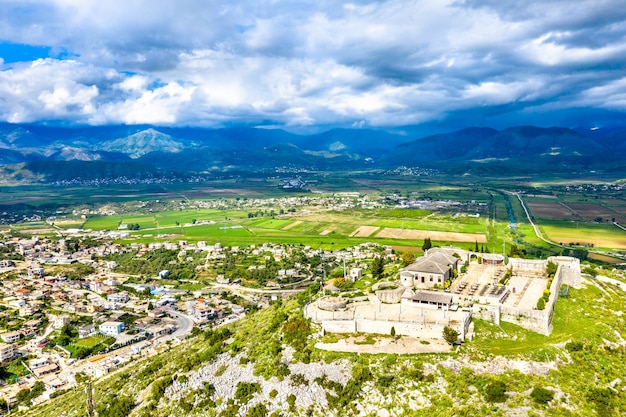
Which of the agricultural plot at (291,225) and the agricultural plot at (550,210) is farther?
the agricultural plot at (291,225)

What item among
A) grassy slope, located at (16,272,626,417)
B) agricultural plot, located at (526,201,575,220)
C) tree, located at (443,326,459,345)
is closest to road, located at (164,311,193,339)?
grassy slope, located at (16,272,626,417)

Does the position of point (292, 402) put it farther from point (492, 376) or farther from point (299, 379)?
point (492, 376)

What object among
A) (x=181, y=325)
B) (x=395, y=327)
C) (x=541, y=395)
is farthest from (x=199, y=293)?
(x=541, y=395)

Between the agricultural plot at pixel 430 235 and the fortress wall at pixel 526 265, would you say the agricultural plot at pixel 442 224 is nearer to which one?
the agricultural plot at pixel 430 235

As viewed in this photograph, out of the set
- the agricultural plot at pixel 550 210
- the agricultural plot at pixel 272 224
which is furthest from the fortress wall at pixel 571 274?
the agricultural plot at pixel 272 224

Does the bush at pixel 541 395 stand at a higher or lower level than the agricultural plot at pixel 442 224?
higher

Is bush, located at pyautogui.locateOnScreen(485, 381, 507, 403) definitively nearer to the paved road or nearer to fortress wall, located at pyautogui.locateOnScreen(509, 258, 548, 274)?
fortress wall, located at pyautogui.locateOnScreen(509, 258, 548, 274)
